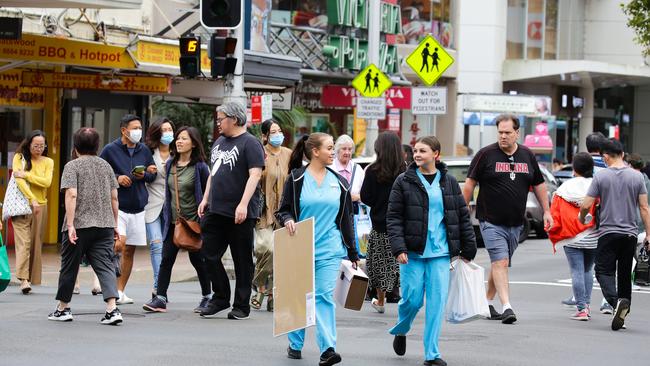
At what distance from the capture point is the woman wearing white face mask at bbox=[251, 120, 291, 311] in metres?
12.8

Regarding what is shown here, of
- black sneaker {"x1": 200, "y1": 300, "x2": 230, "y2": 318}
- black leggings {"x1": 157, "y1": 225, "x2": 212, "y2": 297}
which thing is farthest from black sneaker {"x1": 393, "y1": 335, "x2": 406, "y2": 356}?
black leggings {"x1": 157, "y1": 225, "x2": 212, "y2": 297}

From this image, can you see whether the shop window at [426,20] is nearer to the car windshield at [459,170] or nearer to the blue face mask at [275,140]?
the car windshield at [459,170]

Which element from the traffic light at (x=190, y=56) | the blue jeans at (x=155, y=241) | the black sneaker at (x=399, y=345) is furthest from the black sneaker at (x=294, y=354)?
the traffic light at (x=190, y=56)

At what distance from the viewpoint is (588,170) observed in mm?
13203

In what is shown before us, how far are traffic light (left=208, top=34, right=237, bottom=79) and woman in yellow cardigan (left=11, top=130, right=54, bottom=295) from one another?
106 inches

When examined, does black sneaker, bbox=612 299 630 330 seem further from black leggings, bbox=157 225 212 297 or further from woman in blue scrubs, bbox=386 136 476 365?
black leggings, bbox=157 225 212 297

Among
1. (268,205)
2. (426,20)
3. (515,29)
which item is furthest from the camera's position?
(515,29)

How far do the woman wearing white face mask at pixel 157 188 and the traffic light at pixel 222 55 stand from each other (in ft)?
11.0

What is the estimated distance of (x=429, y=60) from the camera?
24312 mm

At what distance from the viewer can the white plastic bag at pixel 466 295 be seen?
31.4 feet

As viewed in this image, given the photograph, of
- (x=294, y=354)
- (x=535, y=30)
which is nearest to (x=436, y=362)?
(x=294, y=354)

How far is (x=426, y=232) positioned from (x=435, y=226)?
10cm

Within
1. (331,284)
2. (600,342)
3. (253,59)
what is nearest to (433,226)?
(331,284)

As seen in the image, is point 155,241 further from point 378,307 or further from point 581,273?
point 581,273
